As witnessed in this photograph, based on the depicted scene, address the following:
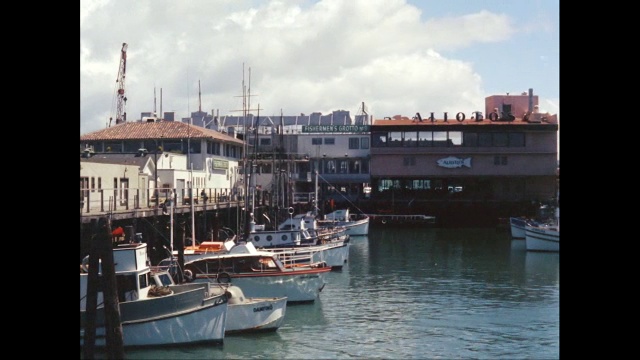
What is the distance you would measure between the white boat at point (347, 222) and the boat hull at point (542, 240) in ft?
52.1

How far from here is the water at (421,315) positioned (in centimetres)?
2505

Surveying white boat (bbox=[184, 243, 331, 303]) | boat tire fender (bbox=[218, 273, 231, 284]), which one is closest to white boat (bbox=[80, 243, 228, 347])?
boat tire fender (bbox=[218, 273, 231, 284])

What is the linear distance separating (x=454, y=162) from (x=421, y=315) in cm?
5113

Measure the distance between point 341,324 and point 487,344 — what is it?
5.43 metres

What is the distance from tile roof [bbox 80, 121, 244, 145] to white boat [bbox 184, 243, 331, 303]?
37851 mm

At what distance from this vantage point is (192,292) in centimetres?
2436

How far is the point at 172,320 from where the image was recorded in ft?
78.8

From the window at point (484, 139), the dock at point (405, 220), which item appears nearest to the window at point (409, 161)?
the dock at point (405, 220)

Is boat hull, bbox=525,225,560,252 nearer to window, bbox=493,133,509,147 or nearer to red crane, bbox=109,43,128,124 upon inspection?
window, bbox=493,133,509,147

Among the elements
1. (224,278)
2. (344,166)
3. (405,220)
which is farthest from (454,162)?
(224,278)

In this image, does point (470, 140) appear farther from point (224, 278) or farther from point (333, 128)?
point (224, 278)
